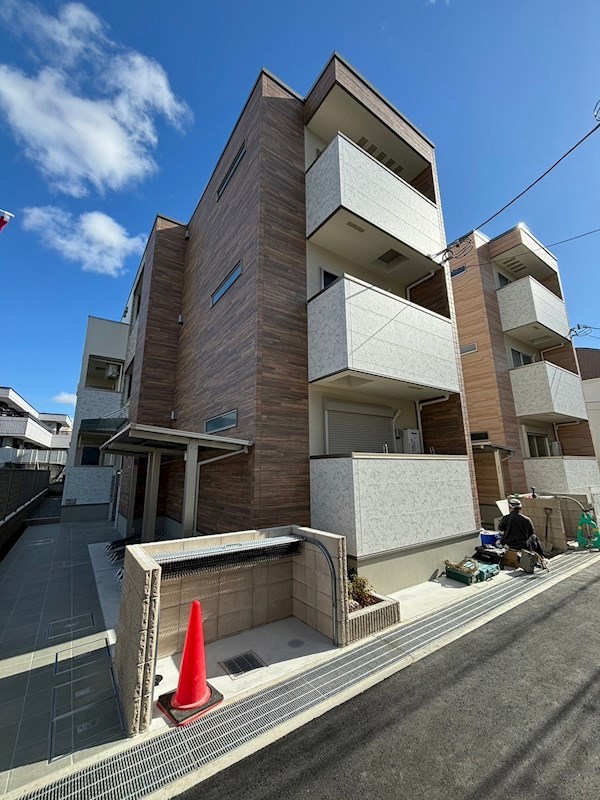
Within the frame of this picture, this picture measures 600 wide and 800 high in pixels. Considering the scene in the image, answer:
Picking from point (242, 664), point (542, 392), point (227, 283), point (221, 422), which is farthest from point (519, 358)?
point (242, 664)

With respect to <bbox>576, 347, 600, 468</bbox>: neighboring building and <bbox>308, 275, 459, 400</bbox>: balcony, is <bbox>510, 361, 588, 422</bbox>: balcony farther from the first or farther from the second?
<bbox>576, 347, 600, 468</bbox>: neighboring building

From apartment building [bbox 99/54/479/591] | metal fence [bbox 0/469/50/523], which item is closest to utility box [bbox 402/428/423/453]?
apartment building [bbox 99/54/479/591]

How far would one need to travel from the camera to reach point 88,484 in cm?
1541

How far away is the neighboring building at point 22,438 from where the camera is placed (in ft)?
73.6

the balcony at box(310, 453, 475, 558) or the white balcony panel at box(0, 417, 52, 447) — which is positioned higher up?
the white balcony panel at box(0, 417, 52, 447)

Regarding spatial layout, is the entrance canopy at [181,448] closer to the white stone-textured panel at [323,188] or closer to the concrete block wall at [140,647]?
the concrete block wall at [140,647]

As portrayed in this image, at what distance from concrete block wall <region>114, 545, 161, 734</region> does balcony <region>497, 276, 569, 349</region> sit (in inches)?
606

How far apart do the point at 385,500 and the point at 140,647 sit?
4464 millimetres

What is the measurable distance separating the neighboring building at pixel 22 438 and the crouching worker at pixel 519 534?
25.6 m

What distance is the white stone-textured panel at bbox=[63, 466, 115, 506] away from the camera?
49.5 ft

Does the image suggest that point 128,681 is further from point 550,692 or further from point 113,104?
point 113,104

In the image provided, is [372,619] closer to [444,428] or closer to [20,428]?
[444,428]

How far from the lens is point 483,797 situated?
7.28 feet

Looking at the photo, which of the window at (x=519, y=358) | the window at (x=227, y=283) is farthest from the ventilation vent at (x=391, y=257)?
the window at (x=519, y=358)
